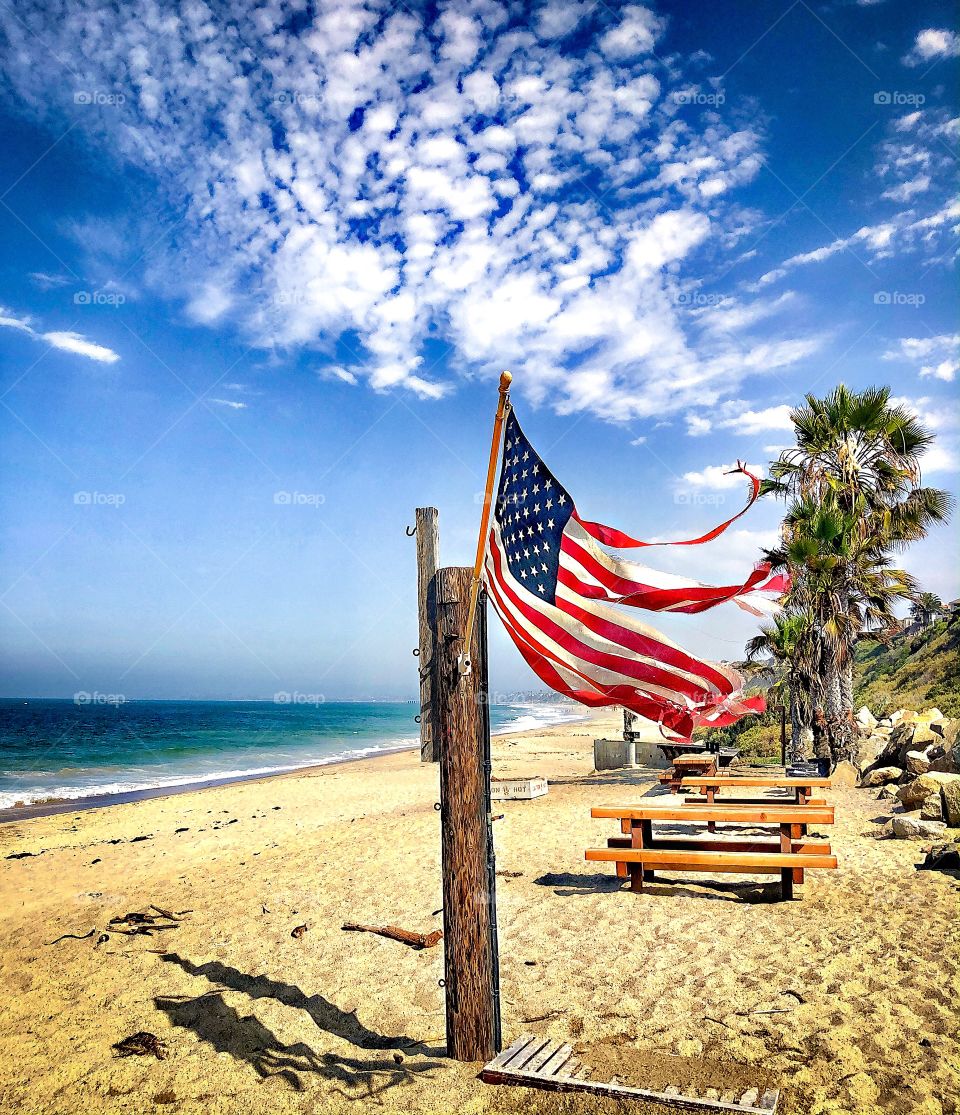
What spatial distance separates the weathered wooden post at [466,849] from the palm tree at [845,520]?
14111 mm

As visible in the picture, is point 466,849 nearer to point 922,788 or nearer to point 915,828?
point 915,828


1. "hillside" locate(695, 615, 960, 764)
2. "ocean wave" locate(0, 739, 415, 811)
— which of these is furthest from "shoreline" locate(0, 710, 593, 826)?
"hillside" locate(695, 615, 960, 764)

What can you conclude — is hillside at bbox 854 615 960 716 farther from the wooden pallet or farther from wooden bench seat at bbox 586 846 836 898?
the wooden pallet

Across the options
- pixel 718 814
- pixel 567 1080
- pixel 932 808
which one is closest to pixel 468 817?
pixel 567 1080

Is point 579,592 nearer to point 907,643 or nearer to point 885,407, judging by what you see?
point 885,407

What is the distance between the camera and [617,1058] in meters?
4.21

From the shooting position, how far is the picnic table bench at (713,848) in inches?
271

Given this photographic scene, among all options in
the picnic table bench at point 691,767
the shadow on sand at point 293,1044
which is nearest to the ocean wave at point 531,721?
the picnic table bench at point 691,767

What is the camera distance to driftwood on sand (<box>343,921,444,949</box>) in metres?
6.39

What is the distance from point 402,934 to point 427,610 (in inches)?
142

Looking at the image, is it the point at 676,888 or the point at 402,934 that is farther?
the point at 676,888

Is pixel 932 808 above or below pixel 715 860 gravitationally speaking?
below

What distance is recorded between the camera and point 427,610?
15.3 feet

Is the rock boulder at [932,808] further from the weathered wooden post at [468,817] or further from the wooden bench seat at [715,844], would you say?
the weathered wooden post at [468,817]
